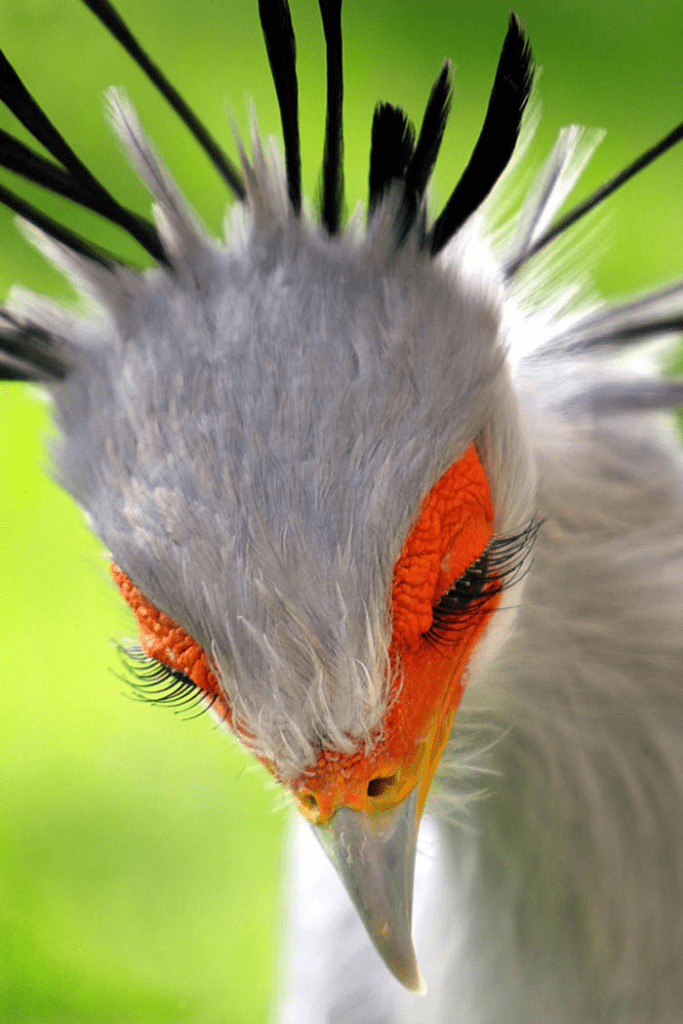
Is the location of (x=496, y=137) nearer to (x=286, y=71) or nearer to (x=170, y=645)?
(x=286, y=71)

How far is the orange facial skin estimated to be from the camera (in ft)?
2.52

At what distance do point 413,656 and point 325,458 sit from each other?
Result: 0.15 metres

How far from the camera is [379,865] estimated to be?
2.51 ft

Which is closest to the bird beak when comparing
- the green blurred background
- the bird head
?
the bird head

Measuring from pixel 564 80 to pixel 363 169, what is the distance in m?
0.48

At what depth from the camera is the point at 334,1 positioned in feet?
2.62

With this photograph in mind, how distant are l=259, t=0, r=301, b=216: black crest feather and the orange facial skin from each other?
0.24m

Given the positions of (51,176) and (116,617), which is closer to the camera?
(51,176)

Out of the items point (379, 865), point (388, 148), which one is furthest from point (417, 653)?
point (388, 148)

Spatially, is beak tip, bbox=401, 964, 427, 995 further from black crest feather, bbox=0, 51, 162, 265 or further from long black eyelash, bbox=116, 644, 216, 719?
black crest feather, bbox=0, 51, 162, 265

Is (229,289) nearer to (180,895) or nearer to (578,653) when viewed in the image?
(578,653)

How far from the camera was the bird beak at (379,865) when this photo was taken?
0.77 metres

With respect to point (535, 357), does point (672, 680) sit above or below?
below

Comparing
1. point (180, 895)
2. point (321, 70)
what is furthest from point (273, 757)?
point (321, 70)
